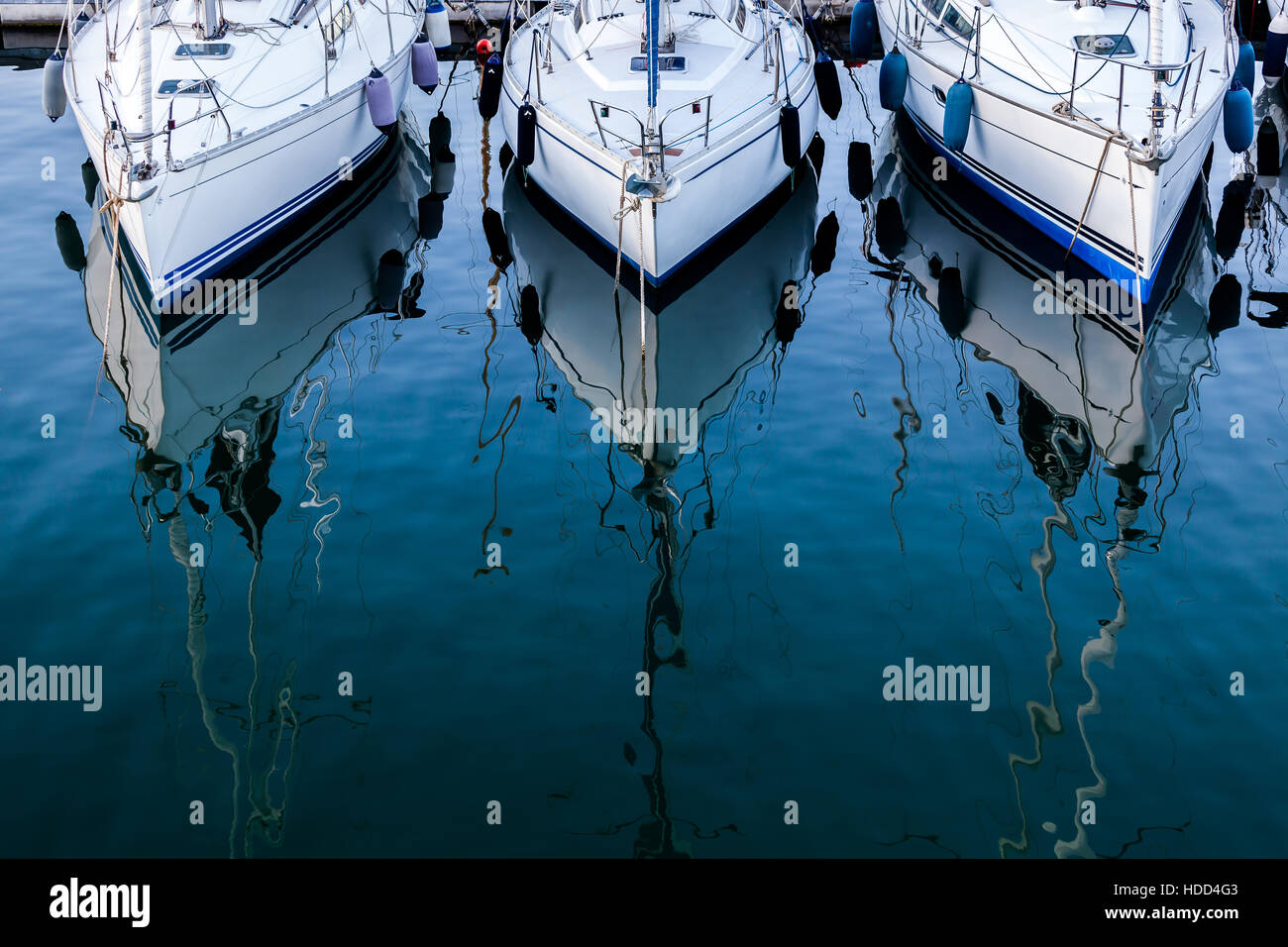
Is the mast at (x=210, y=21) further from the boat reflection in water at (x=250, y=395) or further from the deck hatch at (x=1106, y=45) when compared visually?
the deck hatch at (x=1106, y=45)

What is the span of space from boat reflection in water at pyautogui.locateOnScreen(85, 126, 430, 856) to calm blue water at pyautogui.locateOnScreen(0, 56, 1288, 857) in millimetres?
44

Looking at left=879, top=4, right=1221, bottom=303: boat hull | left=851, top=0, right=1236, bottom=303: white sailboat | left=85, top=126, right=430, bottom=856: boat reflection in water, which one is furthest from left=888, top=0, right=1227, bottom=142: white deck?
left=85, top=126, right=430, bottom=856: boat reflection in water

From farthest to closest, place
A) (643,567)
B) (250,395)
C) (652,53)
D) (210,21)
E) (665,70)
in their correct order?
(210,21)
(665,70)
(652,53)
(250,395)
(643,567)

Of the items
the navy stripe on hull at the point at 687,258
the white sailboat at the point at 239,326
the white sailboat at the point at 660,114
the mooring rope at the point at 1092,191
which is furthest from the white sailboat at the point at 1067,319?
the white sailboat at the point at 239,326

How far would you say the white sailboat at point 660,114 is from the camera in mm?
13047

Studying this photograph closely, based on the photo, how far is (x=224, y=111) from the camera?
14281 millimetres

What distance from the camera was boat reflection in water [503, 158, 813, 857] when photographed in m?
9.06

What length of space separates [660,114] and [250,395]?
5.42 m

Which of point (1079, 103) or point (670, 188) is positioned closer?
point (670, 188)

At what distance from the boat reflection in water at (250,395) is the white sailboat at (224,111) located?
506 millimetres

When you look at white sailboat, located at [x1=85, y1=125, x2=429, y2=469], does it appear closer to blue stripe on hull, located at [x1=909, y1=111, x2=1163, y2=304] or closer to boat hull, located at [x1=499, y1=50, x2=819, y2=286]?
boat hull, located at [x1=499, y1=50, x2=819, y2=286]

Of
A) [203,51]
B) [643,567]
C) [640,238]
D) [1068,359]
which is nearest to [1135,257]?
[1068,359]

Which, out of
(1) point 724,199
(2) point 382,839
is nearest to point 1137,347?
(1) point 724,199

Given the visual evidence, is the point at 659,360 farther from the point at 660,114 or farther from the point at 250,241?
the point at 250,241
